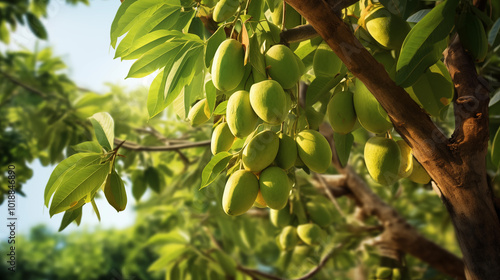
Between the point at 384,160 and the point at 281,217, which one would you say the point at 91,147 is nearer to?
the point at 384,160

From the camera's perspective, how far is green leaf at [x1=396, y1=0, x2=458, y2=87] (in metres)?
0.46

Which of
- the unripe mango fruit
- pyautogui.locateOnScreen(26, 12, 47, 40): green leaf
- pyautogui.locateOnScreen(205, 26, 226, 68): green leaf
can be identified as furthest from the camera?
pyautogui.locateOnScreen(26, 12, 47, 40): green leaf

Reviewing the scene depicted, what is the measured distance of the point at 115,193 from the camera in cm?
60

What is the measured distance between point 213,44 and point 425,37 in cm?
24

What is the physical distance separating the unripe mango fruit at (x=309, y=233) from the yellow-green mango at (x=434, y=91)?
614 mm

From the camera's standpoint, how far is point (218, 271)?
1491 mm

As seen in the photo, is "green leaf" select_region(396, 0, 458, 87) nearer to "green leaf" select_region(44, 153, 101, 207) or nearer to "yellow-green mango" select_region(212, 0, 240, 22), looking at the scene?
"yellow-green mango" select_region(212, 0, 240, 22)

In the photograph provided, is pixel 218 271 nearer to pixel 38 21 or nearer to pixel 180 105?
pixel 180 105

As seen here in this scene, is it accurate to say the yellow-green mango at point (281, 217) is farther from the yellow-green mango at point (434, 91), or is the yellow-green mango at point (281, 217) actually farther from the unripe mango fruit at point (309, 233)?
the yellow-green mango at point (434, 91)

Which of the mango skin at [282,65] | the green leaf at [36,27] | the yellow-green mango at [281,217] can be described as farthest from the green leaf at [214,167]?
the green leaf at [36,27]

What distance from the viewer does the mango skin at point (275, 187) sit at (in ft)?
1.71

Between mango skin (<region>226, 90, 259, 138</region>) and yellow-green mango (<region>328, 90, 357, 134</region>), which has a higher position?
mango skin (<region>226, 90, 259, 138</region>)

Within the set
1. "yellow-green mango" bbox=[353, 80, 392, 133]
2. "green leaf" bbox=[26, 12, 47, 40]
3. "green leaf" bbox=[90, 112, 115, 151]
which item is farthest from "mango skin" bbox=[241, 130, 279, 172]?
"green leaf" bbox=[26, 12, 47, 40]

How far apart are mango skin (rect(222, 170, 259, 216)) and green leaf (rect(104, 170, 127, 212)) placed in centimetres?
15
